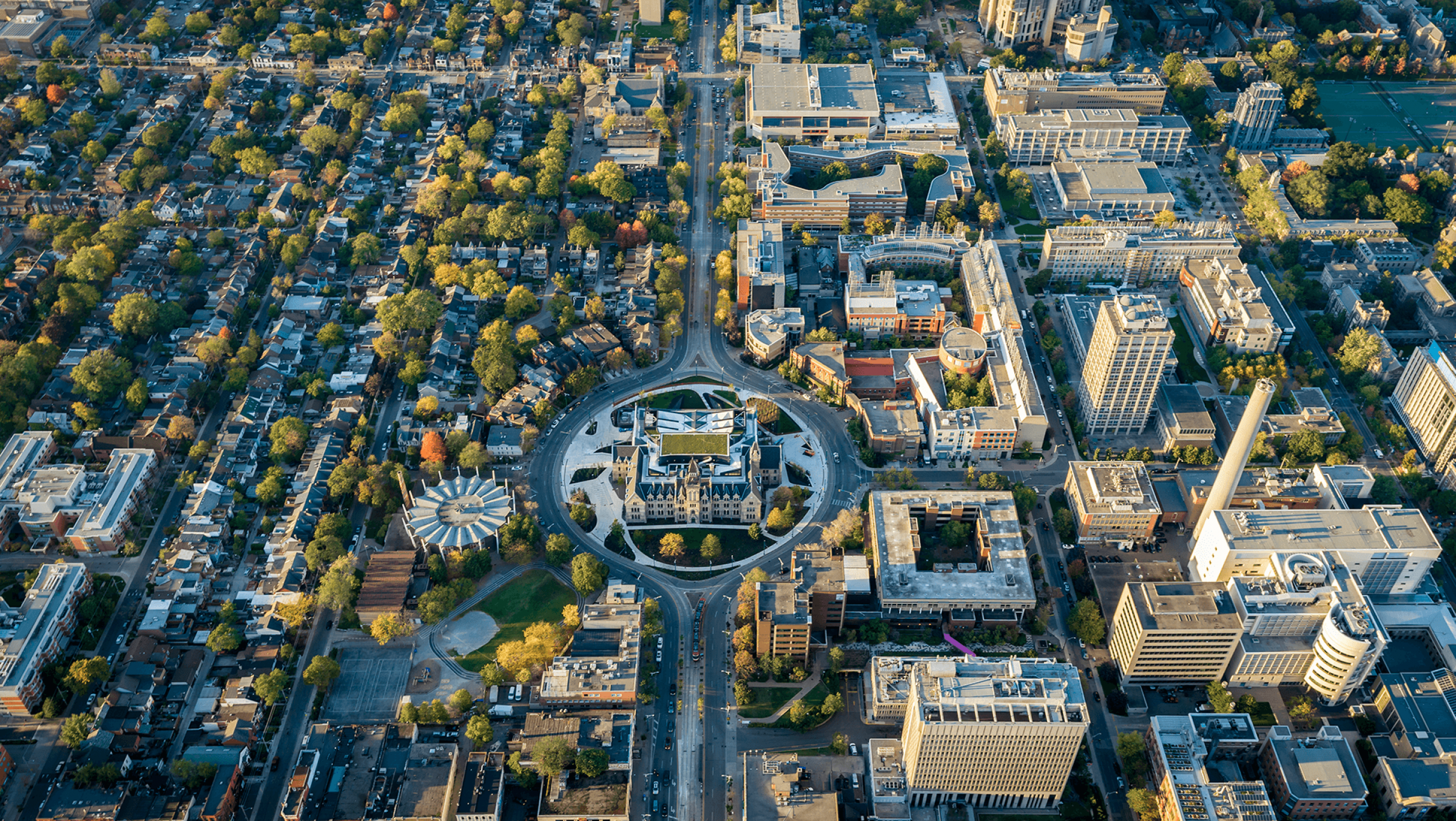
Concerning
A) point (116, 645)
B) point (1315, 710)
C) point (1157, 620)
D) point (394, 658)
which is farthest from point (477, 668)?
point (1315, 710)

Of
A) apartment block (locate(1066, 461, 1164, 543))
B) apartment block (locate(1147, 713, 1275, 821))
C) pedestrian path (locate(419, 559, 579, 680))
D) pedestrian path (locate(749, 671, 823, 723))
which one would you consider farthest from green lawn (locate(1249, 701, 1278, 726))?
pedestrian path (locate(419, 559, 579, 680))

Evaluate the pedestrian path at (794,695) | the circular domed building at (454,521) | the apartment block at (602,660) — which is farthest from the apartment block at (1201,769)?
the circular domed building at (454,521)

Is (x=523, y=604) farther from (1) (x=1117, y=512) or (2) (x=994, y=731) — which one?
(1) (x=1117, y=512)

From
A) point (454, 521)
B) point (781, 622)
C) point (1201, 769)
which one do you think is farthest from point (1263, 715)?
point (454, 521)

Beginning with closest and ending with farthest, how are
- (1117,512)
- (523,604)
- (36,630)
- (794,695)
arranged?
(36,630), (794,695), (523,604), (1117,512)

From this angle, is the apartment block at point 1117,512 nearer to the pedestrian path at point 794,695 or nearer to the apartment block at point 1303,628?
the apartment block at point 1303,628

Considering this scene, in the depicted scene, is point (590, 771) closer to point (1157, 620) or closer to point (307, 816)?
point (307, 816)

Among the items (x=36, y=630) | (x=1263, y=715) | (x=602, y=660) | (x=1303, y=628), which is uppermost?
(x=1303, y=628)
